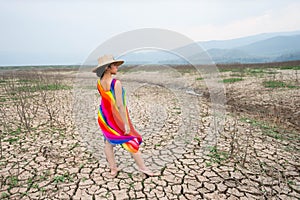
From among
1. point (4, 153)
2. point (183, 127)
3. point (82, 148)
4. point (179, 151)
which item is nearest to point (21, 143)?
point (4, 153)

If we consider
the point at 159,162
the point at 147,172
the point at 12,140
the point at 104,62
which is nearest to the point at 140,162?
the point at 147,172

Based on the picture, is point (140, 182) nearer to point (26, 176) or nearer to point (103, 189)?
point (103, 189)

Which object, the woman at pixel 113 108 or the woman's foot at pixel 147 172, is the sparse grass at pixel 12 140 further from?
the woman's foot at pixel 147 172

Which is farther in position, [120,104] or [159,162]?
[159,162]

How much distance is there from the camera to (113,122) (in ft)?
6.89

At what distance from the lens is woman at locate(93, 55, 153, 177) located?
6.42ft

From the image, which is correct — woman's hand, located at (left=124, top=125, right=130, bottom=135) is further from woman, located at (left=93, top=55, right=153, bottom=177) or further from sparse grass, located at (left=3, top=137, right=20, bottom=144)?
sparse grass, located at (left=3, top=137, right=20, bottom=144)

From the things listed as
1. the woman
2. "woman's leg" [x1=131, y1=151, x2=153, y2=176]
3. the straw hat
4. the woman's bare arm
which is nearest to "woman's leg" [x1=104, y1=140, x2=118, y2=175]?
the woman

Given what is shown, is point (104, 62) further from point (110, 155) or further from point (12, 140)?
point (12, 140)

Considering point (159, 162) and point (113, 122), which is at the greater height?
point (113, 122)

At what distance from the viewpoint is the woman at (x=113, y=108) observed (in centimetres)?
196

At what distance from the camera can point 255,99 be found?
6438mm

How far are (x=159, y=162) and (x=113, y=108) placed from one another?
1260 mm

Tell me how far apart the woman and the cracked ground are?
0.55m
